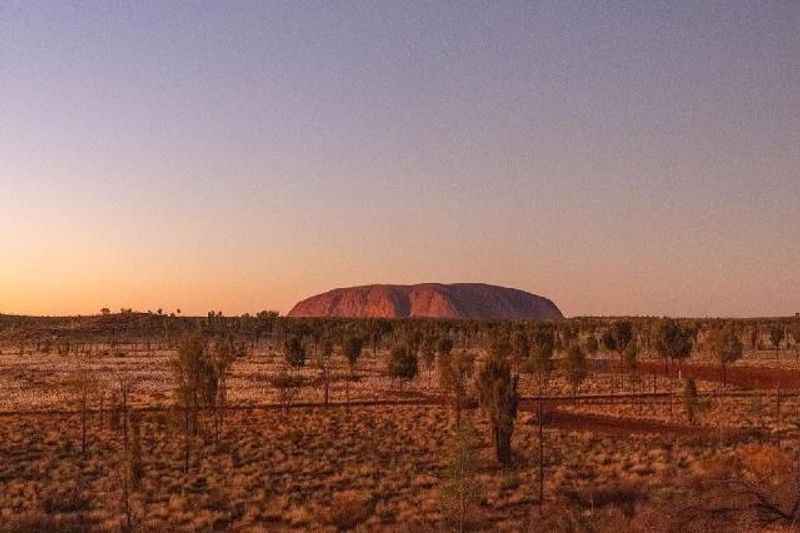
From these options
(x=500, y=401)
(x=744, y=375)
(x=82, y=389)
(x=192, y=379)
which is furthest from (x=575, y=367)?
(x=82, y=389)

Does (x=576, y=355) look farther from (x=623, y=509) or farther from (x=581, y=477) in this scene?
(x=623, y=509)

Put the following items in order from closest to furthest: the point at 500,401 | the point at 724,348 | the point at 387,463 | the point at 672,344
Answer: the point at 387,463 < the point at 500,401 < the point at 724,348 < the point at 672,344

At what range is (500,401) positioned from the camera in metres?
32.5

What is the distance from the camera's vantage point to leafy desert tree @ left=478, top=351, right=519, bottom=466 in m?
30.6

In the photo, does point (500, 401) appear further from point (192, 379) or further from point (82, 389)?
point (82, 389)

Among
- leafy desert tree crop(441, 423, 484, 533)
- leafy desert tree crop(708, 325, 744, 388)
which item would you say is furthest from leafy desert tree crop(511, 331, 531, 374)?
leafy desert tree crop(441, 423, 484, 533)

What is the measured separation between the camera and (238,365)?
82.4 m

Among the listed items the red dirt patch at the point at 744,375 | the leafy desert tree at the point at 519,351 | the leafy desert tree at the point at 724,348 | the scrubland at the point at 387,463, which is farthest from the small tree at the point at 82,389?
the red dirt patch at the point at 744,375

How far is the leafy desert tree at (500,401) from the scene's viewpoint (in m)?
30.6

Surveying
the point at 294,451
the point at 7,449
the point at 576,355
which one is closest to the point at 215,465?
the point at 294,451

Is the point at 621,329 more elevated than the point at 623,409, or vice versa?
the point at 621,329

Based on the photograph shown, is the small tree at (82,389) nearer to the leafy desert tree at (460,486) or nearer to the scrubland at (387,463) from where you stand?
the scrubland at (387,463)

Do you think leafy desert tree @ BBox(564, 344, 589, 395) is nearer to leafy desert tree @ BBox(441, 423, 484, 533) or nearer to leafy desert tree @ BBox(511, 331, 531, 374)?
leafy desert tree @ BBox(511, 331, 531, 374)

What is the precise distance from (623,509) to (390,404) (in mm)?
29334
